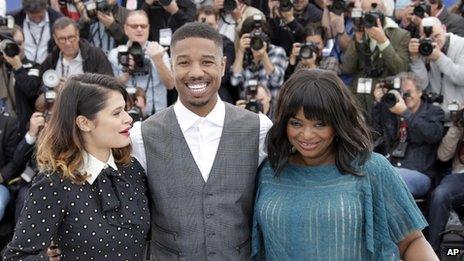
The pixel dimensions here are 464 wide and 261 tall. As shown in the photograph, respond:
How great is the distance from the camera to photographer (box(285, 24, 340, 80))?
607 cm

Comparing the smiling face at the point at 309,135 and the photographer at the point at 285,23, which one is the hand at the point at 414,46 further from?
the smiling face at the point at 309,135

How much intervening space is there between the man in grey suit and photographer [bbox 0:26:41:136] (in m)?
3.39

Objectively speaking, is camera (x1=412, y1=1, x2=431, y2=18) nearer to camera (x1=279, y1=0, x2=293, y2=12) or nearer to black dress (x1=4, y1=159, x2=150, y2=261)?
camera (x1=279, y1=0, x2=293, y2=12)

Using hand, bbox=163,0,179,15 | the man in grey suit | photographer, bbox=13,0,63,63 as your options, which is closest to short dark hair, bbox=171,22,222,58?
the man in grey suit

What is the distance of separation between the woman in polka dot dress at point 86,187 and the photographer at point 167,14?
390 centimetres

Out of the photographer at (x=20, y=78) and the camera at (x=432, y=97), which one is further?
the photographer at (x=20, y=78)

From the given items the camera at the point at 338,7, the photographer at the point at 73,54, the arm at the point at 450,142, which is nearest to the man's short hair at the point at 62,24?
the photographer at the point at 73,54

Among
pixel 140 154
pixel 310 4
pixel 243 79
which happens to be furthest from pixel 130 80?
pixel 140 154

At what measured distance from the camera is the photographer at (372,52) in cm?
583

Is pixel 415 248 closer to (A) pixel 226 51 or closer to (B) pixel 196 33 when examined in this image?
(B) pixel 196 33

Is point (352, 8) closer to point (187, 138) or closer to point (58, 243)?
Result: point (187, 138)

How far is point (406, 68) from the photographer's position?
593cm

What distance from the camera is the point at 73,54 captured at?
619cm

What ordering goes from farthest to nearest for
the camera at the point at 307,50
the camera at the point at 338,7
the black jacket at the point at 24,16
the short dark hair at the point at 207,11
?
the black jacket at the point at 24,16 < the camera at the point at 338,7 < the short dark hair at the point at 207,11 < the camera at the point at 307,50
